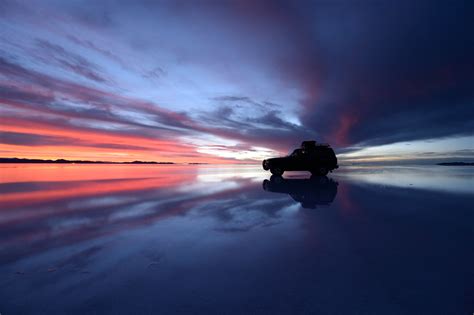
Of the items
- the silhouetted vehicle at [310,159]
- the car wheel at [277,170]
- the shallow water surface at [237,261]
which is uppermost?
the silhouetted vehicle at [310,159]

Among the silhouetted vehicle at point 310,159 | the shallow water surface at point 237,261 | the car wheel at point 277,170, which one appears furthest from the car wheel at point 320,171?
the shallow water surface at point 237,261

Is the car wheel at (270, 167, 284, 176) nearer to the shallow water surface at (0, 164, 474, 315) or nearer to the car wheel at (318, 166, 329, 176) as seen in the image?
the car wheel at (318, 166, 329, 176)

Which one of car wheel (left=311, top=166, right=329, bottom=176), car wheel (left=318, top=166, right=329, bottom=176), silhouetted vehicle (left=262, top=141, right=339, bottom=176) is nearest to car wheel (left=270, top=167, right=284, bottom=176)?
silhouetted vehicle (left=262, top=141, right=339, bottom=176)

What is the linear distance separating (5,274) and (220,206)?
15.6 ft

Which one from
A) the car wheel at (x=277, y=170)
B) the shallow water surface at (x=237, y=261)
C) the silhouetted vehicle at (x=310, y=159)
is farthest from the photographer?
the car wheel at (x=277, y=170)

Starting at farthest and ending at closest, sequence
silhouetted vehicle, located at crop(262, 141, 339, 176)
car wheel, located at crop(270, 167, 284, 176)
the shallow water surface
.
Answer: car wheel, located at crop(270, 167, 284, 176), silhouetted vehicle, located at crop(262, 141, 339, 176), the shallow water surface

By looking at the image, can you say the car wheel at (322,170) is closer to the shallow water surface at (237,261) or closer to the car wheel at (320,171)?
the car wheel at (320,171)

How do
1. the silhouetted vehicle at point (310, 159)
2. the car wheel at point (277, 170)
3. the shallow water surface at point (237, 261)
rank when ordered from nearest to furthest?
the shallow water surface at point (237, 261) < the silhouetted vehicle at point (310, 159) < the car wheel at point (277, 170)

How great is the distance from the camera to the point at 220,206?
267 inches

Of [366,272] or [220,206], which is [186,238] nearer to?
[220,206]

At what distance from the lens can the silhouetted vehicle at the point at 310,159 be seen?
16.6m

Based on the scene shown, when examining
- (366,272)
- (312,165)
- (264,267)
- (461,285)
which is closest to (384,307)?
(366,272)

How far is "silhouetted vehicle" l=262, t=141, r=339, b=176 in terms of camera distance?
1656 cm

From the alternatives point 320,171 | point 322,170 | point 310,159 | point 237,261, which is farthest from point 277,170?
point 237,261
